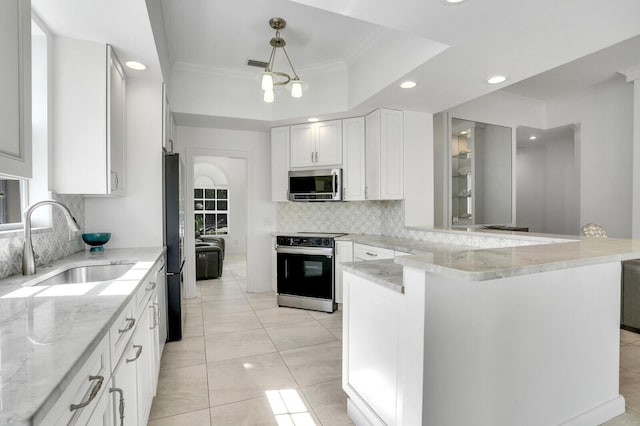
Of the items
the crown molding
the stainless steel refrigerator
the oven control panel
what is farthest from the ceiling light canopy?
the crown molding

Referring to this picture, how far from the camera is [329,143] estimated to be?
4199 mm

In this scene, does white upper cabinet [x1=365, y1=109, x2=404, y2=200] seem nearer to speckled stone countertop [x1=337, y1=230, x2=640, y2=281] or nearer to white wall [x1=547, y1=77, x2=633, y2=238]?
speckled stone countertop [x1=337, y1=230, x2=640, y2=281]

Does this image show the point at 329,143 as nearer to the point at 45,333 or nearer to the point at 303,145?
the point at 303,145

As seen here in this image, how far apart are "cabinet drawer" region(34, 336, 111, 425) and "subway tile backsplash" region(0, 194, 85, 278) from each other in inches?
42.8

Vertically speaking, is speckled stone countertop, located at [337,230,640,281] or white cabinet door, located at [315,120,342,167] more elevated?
white cabinet door, located at [315,120,342,167]

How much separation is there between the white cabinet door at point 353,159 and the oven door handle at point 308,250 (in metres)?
0.68

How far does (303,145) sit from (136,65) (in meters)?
2.14

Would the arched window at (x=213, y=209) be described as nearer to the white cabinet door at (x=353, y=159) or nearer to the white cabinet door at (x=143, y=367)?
the white cabinet door at (x=353, y=159)

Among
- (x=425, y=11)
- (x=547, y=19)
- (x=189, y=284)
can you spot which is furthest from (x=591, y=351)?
(x=189, y=284)

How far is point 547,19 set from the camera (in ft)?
6.48

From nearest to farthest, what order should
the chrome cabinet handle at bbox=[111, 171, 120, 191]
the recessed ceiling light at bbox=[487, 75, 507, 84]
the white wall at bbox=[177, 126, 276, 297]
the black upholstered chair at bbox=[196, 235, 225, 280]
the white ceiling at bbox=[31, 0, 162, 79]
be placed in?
the white ceiling at bbox=[31, 0, 162, 79]
the chrome cabinet handle at bbox=[111, 171, 120, 191]
the recessed ceiling light at bbox=[487, 75, 507, 84]
the white wall at bbox=[177, 126, 276, 297]
the black upholstered chair at bbox=[196, 235, 225, 280]

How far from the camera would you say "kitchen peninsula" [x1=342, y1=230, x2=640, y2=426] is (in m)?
1.39

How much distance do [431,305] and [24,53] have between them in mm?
1814

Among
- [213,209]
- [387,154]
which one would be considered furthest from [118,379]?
[213,209]
